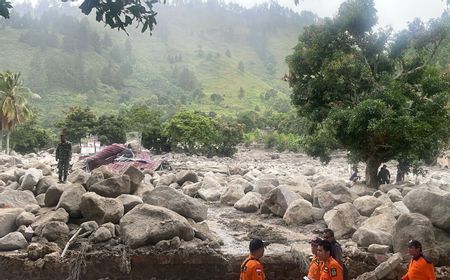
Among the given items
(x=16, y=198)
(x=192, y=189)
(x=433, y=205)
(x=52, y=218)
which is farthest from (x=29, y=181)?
(x=433, y=205)

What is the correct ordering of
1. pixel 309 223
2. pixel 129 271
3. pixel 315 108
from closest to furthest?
pixel 129 271 → pixel 309 223 → pixel 315 108

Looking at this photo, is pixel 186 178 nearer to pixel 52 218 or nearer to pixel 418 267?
pixel 52 218

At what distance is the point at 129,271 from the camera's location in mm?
10453

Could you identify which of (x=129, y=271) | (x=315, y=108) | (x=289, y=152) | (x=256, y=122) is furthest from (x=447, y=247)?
(x=256, y=122)

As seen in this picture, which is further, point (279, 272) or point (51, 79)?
point (51, 79)

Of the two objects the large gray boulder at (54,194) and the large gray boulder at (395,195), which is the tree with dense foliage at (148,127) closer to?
the large gray boulder at (395,195)

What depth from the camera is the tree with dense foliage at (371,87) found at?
15227 millimetres

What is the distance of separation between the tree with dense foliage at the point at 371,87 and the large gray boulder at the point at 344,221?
3293mm

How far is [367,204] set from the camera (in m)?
13.3

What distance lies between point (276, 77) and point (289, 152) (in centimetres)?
9934

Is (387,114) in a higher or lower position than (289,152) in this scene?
higher

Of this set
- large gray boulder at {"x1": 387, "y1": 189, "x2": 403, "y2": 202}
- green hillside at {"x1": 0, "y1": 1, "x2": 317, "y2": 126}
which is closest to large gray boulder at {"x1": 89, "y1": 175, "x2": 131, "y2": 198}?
large gray boulder at {"x1": 387, "y1": 189, "x2": 403, "y2": 202}


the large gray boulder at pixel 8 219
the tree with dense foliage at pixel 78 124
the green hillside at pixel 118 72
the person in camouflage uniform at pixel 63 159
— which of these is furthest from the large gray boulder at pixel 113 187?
the green hillside at pixel 118 72

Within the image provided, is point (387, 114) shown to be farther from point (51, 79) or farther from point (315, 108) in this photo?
point (51, 79)
